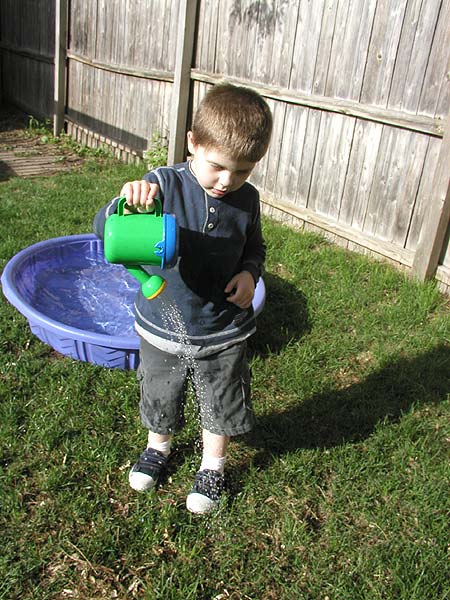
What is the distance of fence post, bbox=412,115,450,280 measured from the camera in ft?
13.3

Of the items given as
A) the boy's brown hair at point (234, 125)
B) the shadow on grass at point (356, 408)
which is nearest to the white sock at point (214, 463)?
the shadow on grass at point (356, 408)

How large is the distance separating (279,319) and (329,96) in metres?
2.12

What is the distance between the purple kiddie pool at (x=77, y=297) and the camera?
9.87ft

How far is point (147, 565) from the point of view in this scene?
2.09 meters

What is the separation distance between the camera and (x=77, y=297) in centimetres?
423

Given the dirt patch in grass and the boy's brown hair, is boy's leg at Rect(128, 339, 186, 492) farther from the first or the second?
the dirt patch in grass

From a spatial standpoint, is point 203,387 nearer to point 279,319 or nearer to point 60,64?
point 279,319

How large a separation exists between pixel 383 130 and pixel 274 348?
6.70 ft

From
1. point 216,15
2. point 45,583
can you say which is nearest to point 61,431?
point 45,583

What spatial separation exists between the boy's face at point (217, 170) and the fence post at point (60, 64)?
24.7ft

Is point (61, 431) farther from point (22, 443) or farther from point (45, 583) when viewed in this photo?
point (45, 583)

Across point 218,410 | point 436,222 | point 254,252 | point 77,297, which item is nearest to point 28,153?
point 77,297

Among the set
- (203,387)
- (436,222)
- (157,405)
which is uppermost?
(436,222)

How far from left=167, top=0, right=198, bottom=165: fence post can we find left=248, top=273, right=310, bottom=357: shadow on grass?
2.67 meters
